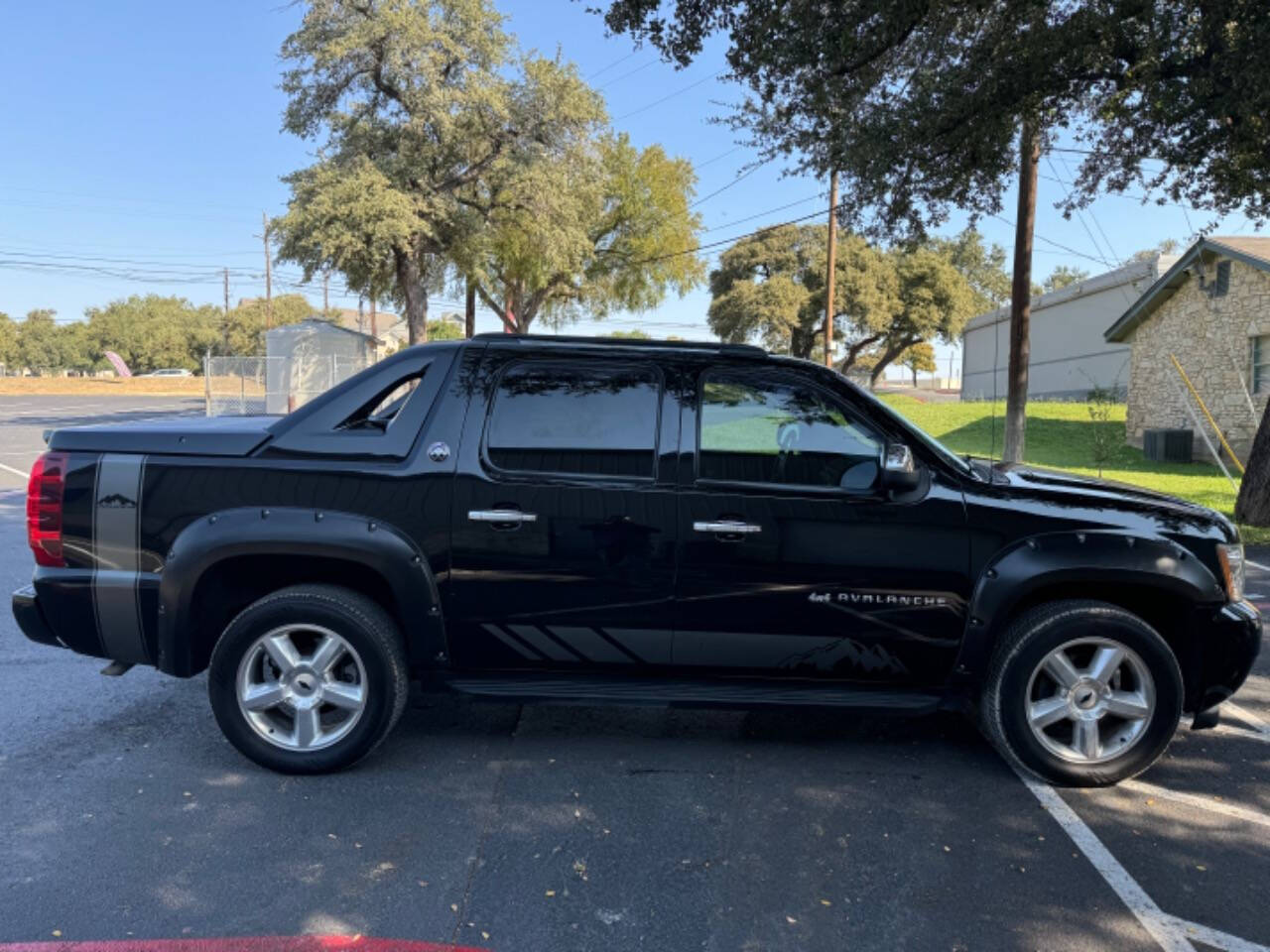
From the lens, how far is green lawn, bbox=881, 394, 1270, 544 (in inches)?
599

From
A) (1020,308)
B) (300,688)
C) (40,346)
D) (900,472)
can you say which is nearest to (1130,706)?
(900,472)

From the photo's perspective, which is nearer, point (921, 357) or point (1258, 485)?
point (1258, 485)

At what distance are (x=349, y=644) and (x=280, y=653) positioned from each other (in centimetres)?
31

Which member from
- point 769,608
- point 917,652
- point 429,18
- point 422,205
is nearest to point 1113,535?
point 917,652

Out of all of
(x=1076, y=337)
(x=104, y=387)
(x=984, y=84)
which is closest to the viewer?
(x=984, y=84)

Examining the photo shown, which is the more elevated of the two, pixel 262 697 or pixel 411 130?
pixel 411 130

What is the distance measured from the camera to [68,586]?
12.7 feet

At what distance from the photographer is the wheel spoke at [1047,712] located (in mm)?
3840

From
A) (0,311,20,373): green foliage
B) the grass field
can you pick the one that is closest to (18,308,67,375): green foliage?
(0,311,20,373): green foliage

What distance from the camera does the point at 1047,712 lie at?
3.85 meters

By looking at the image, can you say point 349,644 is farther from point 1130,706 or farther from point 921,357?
point 921,357

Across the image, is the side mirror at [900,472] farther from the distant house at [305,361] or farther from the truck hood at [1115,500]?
the distant house at [305,361]

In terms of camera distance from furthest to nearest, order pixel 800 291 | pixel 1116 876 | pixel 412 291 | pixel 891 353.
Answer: pixel 891 353, pixel 800 291, pixel 412 291, pixel 1116 876

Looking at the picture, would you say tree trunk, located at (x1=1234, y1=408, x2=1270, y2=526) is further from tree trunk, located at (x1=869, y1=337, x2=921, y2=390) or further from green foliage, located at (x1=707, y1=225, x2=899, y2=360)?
tree trunk, located at (x1=869, y1=337, x2=921, y2=390)
